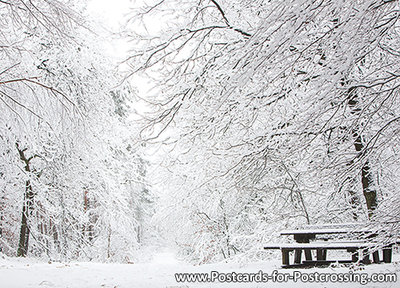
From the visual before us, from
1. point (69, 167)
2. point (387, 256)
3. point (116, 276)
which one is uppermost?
point (69, 167)

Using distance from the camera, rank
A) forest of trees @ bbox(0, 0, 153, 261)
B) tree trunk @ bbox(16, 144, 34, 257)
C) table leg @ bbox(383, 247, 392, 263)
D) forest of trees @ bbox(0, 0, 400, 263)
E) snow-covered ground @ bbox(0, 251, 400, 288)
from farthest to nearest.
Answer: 1. tree trunk @ bbox(16, 144, 34, 257)
2. forest of trees @ bbox(0, 0, 153, 261)
3. table leg @ bbox(383, 247, 392, 263)
4. snow-covered ground @ bbox(0, 251, 400, 288)
5. forest of trees @ bbox(0, 0, 400, 263)

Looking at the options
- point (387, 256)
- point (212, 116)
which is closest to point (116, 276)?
point (212, 116)

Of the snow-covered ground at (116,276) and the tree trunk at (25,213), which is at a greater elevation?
the tree trunk at (25,213)

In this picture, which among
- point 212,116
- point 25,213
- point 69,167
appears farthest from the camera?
point 69,167

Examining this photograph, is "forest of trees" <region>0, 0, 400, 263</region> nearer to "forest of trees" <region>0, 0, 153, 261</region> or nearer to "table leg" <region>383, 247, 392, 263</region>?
"forest of trees" <region>0, 0, 153, 261</region>

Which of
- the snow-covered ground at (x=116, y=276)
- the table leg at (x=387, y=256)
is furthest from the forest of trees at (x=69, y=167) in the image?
the table leg at (x=387, y=256)

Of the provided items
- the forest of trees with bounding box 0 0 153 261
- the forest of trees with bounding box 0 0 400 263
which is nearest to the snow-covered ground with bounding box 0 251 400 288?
the forest of trees with bounding box 0 0 400 263

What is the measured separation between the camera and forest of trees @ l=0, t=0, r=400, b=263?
161 inches

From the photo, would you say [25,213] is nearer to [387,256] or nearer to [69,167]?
[69,167]

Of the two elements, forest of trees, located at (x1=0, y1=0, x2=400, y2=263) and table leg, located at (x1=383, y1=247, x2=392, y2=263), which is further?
table leg, located at (x1=383, y1=247, x2=392, y2=263)

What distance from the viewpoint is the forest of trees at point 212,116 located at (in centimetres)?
410

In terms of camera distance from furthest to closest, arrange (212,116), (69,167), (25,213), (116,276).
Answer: (69,167), (25,213), (116,276), (212,116)

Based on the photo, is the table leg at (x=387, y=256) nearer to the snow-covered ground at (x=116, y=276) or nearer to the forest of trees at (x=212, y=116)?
the snow-covered ground at (x=116, y=276)

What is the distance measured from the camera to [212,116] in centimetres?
498
